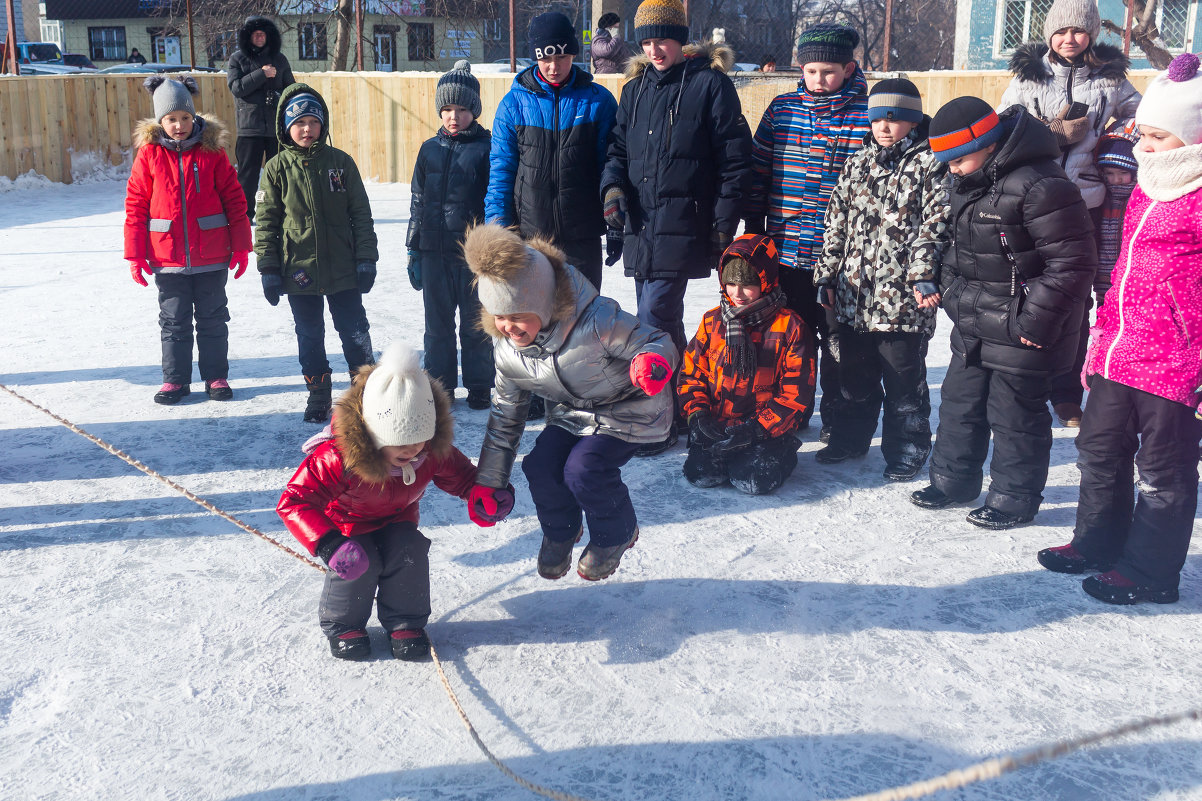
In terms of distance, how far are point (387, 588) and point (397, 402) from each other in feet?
1.97

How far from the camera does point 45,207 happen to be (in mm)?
12008

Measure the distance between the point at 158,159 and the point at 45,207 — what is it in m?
8.33

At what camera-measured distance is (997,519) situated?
376 centimetres

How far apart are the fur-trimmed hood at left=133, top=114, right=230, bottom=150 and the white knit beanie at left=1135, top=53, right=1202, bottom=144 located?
403 cm

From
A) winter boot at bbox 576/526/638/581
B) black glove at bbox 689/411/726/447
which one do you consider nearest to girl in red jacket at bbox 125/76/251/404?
black glove at bbox 689/411/726/447

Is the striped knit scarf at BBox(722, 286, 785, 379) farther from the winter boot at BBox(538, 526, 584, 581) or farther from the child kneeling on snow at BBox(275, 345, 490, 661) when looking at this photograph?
the child kneeling on snow at BBox(275, 345, 490, 661)

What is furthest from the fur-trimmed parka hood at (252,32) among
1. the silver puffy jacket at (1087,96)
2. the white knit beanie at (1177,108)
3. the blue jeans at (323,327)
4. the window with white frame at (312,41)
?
the window with white frame at (312,41)

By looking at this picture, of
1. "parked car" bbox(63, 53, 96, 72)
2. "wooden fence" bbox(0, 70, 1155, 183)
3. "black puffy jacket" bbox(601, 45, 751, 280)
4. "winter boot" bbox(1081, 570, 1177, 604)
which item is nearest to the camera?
"winter boot" bbox(1081, 570, 1177, 604)

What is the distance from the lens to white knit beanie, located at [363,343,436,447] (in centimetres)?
263

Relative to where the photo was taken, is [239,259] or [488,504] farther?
[239,259]

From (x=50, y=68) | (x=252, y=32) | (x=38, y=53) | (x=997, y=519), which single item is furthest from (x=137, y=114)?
(x=38, y=53)

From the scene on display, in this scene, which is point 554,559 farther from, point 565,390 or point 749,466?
point 749,466

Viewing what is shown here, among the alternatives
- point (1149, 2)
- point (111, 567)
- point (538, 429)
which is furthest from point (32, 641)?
point (1149, 2)

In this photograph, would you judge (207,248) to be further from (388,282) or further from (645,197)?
(388,282)
